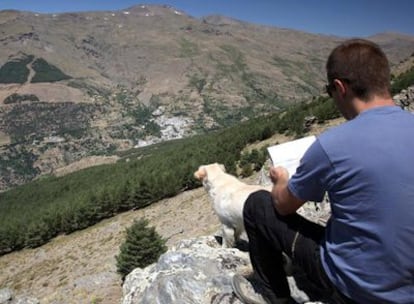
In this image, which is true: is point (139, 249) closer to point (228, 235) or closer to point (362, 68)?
point (228, 235)

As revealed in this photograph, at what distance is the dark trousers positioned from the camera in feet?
18.1

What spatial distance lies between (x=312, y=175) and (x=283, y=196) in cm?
71

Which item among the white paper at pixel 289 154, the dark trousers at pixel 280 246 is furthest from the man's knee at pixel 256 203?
the white paper at pixel 289 154

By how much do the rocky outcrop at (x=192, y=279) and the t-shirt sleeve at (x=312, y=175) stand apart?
241 cm

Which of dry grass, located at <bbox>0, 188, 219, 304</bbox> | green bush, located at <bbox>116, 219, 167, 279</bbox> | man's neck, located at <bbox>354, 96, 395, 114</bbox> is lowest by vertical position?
dry grass, located at <bbox>0, 188, 219, 304</bbox>

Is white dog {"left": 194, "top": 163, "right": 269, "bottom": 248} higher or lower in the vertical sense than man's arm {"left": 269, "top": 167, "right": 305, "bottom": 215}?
lower

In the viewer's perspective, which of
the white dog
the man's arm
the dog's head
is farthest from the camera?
the dog's head

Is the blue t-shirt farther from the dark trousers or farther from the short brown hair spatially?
the dark trousers

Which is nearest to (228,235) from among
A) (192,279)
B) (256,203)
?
(192,279)

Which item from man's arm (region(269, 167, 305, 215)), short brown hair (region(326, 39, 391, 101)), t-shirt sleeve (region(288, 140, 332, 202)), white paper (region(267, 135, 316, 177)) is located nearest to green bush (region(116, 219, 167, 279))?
white paper (region(267, 135, 316, 177))

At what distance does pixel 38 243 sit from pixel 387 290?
6461 centimetres

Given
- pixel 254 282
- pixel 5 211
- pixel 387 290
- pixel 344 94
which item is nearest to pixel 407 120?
pixel 344 94

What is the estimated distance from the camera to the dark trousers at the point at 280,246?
5.53m

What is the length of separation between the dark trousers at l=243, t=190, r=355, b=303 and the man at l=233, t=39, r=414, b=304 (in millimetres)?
480
